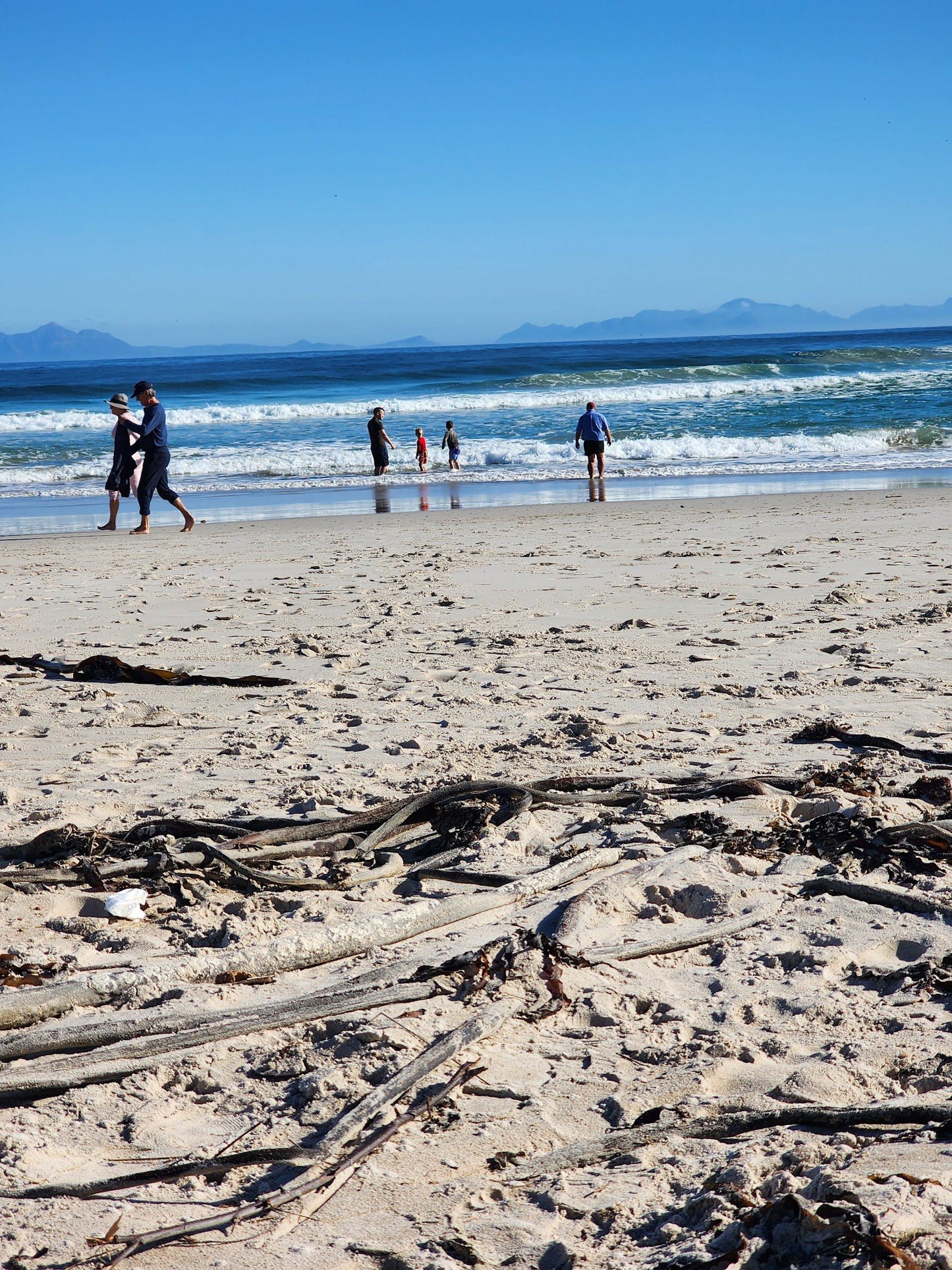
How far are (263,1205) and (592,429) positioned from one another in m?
16.1

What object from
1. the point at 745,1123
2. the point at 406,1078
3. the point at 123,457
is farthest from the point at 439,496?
the point at 745,1123

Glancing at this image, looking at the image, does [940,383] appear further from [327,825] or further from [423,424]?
[327,825]

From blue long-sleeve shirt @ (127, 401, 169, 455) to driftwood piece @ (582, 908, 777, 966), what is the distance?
967 cm

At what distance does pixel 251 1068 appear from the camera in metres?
2.28

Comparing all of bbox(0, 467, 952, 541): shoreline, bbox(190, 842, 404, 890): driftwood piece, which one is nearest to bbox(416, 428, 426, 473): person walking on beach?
bbox(0, 467, 952, 541): shoreline

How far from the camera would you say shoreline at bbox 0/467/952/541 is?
1448 centimetres

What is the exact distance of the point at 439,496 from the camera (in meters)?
16.6

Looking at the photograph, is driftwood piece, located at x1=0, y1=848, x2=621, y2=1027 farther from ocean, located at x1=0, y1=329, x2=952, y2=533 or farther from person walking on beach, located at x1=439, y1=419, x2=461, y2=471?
person walking on beach, located at x1=439, y1=419, x2=461, y2=471

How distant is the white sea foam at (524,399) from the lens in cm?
3378

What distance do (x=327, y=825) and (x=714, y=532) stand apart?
7.97 meters

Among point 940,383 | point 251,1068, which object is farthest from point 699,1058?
point 940,383

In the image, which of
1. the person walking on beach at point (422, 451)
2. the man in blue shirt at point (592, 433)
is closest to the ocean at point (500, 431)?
the person walking on beach at point (422, 451)

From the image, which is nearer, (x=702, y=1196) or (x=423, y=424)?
(x=702, y=1196)

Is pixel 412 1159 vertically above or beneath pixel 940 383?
beneath
